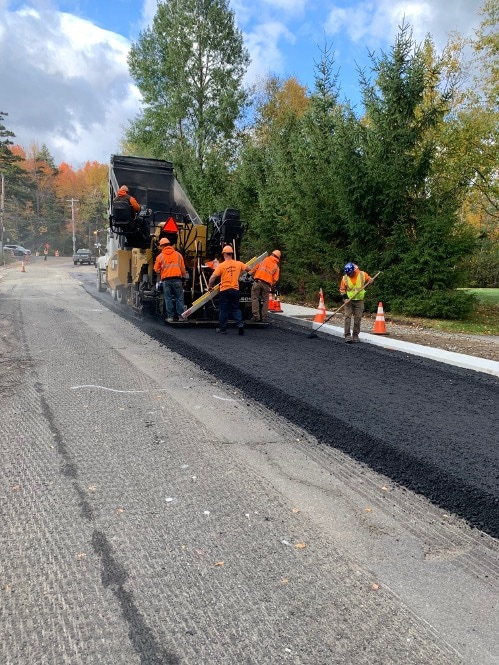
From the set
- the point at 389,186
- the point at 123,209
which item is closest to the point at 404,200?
the point at 389,186

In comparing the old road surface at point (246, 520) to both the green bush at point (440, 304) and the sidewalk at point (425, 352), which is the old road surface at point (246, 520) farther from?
Result: the green bush at point (440, 304)

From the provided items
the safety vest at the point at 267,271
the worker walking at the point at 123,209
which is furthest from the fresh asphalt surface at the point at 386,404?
the worker walking at the point at 123,209

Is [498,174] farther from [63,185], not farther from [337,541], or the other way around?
[63,185]

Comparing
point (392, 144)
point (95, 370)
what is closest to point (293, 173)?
point (392, 144)

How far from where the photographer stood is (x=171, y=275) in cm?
1151

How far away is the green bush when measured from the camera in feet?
Result: 46.4

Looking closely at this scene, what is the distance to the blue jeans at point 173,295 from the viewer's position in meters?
11.7

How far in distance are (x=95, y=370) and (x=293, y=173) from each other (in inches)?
486

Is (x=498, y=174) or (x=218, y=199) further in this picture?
(x=218, y=199)

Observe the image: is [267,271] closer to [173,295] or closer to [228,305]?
[228,305]

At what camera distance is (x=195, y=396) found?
257 inches

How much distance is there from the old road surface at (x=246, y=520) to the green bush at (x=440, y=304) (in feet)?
23.6

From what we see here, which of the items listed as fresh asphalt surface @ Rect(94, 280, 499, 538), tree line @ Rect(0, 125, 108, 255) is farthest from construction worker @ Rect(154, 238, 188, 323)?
tree line @ Rect(0, 125, 108, 255)

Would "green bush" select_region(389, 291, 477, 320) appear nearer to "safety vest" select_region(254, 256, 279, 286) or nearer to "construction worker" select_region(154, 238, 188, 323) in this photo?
"safety vest" select_region(254, 256, 279, 286)
